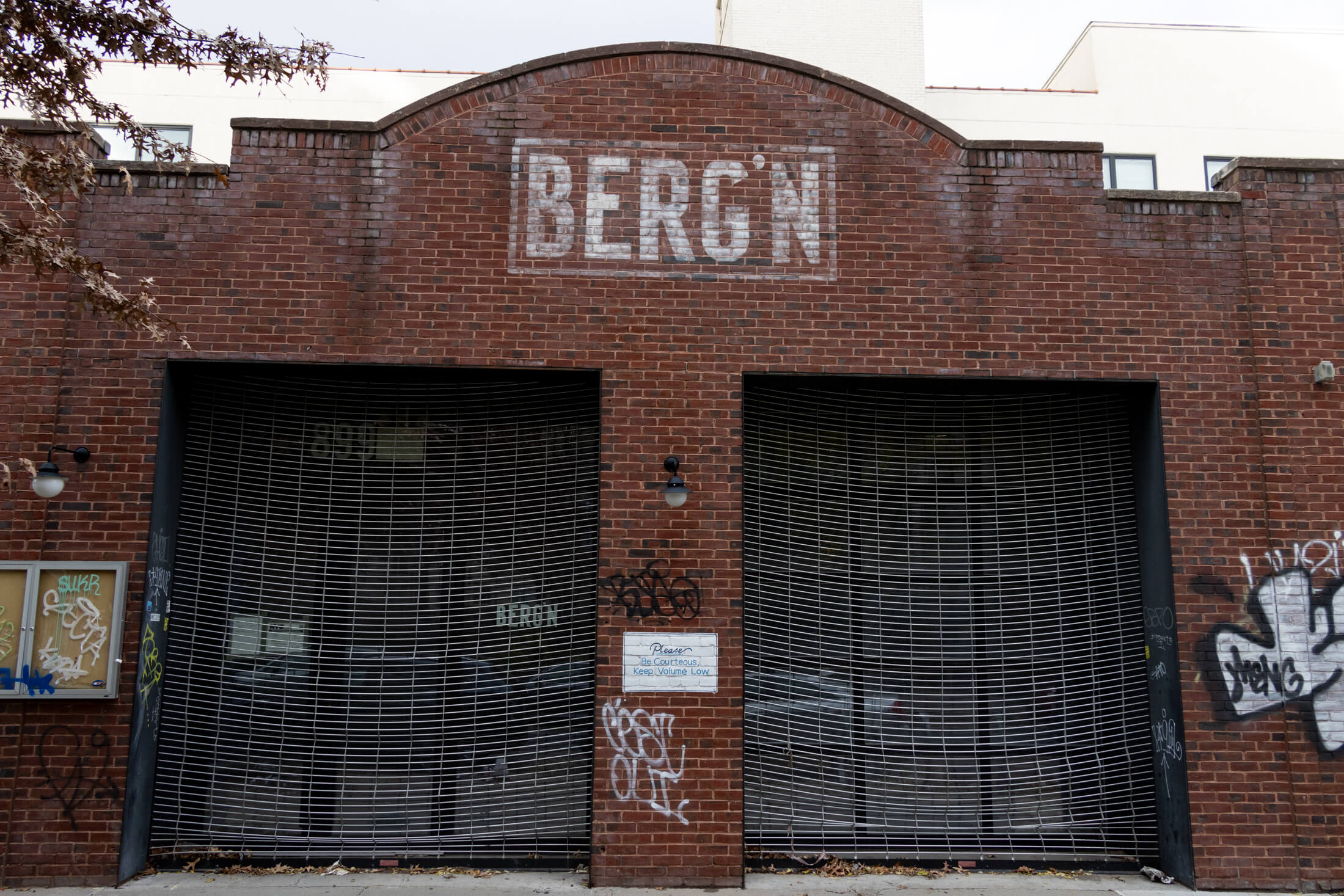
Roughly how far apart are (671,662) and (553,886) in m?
1.95

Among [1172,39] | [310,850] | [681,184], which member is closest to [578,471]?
[681,184]

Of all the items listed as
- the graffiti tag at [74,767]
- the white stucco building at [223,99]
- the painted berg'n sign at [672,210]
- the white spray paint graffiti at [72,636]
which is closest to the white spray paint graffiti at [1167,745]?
the painted berg'n sign at [672,210]

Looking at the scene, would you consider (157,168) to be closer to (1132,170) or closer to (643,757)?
(643,757)

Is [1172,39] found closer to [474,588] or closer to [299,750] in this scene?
[474,588]

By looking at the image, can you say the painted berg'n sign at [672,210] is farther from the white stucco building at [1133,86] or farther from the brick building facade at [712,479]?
the white stucco building at [1133,86]

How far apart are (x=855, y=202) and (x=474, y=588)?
4.74m

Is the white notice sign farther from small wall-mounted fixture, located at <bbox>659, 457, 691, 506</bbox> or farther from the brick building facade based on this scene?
small wall-mounted fixture, located at <bbox>659, 457, 691, 506</bbox>

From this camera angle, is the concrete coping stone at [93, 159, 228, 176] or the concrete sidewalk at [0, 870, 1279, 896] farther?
the concrete coping stone at [93, 159, 228, 176]

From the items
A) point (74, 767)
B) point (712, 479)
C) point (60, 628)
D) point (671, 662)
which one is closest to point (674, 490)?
point (712, 479)

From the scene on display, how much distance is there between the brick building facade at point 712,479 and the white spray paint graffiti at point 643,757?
0.11 ft

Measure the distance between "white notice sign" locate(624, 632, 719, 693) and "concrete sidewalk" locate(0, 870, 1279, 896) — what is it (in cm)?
155

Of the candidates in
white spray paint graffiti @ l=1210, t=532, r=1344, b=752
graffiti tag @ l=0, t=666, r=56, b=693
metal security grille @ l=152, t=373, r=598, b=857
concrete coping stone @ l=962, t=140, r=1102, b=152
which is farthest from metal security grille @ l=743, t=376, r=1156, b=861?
graffiti tag @ l=0, t=666, r=56, b=693

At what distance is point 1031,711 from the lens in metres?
8.61

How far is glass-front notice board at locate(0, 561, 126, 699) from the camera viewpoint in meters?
7.65
